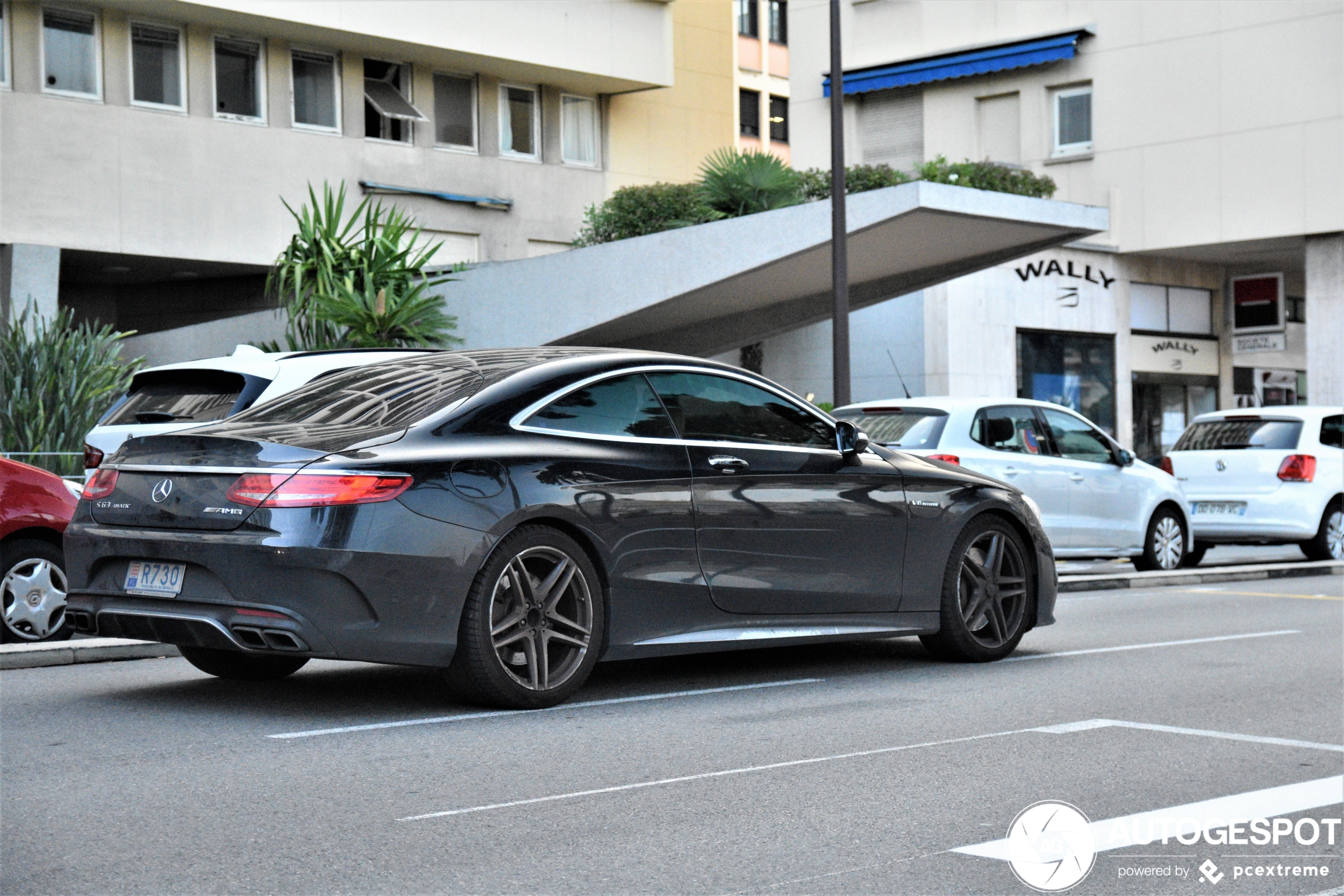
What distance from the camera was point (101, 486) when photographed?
23.6 feet

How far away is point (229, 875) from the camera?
4449 millimetres

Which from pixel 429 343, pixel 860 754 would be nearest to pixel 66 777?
pixel 860 754

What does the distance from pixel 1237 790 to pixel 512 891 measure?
271 centimetres

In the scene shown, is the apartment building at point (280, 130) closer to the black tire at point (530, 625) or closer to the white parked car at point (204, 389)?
the white parked car at point (204, 389)

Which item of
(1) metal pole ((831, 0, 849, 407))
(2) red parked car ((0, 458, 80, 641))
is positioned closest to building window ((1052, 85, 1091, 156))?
(1) metal pole ((831, 0, 849, 407))

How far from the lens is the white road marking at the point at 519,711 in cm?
664

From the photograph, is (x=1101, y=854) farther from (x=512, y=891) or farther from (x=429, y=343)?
(x=429, y=343)

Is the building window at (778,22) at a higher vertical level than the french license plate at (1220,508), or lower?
higher

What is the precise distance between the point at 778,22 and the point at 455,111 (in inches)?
1137

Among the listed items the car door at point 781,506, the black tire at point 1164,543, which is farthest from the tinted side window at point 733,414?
the black tire at point 1164,543

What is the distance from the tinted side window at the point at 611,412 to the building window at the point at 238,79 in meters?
20.7

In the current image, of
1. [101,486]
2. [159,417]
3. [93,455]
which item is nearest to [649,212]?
[159,417]

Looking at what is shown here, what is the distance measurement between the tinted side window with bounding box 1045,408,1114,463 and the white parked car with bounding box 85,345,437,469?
6727 mm

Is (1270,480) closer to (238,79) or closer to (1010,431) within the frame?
(1010,431)
